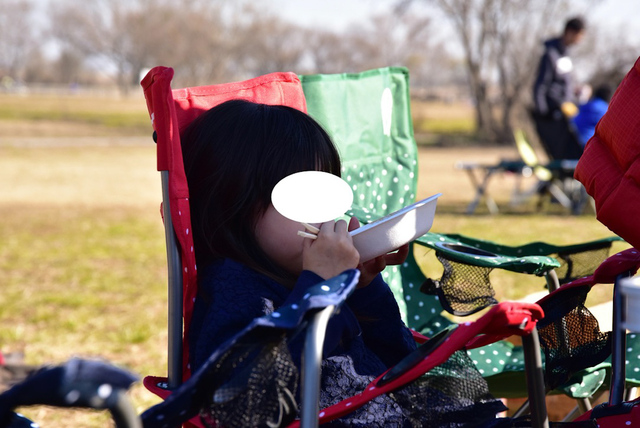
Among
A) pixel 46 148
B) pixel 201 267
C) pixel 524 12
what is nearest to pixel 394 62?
pixel 524 12

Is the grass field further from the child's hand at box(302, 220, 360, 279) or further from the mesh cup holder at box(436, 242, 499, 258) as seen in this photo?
the child's hand at box(302, 220, 360, 279)

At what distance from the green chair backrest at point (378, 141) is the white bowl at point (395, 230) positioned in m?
0.72

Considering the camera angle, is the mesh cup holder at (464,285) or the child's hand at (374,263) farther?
the mesh cup holder at (464,285)

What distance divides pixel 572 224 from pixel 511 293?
2708 mm

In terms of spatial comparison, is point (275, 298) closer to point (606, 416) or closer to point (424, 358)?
point (424, 358)

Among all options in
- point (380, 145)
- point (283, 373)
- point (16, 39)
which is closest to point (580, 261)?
point (380, 145)

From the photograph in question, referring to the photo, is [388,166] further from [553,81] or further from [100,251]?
[553,81]

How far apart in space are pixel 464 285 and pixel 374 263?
40 cm

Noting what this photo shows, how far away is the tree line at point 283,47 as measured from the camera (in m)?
20.2

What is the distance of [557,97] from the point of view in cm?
691

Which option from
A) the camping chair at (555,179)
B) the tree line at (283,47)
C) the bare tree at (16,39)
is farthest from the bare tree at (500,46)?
the bare tree at (16,39)

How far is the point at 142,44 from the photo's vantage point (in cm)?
4322

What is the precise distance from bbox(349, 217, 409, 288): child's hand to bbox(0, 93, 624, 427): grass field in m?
1.30

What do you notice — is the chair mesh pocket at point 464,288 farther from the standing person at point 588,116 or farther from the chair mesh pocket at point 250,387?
the standing person at point 588,116
